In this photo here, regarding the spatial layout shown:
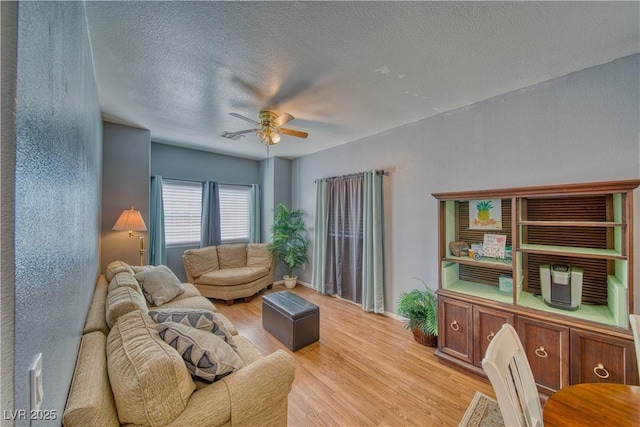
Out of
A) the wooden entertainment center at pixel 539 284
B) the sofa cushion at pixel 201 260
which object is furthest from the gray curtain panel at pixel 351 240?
the sofa cushion at pixel 201 260

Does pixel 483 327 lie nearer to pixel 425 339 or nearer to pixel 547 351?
pixel 547 351

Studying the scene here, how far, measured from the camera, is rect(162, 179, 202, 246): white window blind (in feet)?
14.2

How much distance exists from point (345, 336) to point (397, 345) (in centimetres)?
59

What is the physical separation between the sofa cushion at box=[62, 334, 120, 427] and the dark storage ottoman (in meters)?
1.64

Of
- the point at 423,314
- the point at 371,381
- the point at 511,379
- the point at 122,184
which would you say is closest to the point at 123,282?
the point at 122,184

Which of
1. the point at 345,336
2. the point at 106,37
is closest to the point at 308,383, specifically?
the point at 345,336

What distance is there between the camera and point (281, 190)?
16.8 ft

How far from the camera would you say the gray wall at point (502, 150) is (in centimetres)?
191

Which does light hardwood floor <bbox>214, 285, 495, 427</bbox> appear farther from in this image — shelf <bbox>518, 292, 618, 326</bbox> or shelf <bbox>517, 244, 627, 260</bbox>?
shelf <bbox>517, 244, 627, 260</bbox>

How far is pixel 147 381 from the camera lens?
1.06 m

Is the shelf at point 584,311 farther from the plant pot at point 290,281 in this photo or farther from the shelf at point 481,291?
the plant pot at point 290,281

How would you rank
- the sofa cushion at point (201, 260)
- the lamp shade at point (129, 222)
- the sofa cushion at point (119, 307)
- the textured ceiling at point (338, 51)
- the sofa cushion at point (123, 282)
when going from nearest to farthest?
the textured ceiling at point (338, 51)
the sofa cushion at point (119, 307)
the sofa cushion at point (123, 282)
the lamp shade at point (129, 222)
the sofa cushion at point (201, 260)

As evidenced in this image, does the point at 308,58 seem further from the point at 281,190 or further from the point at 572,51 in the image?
the point at 281,190

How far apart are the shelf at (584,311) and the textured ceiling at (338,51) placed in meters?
1.93
